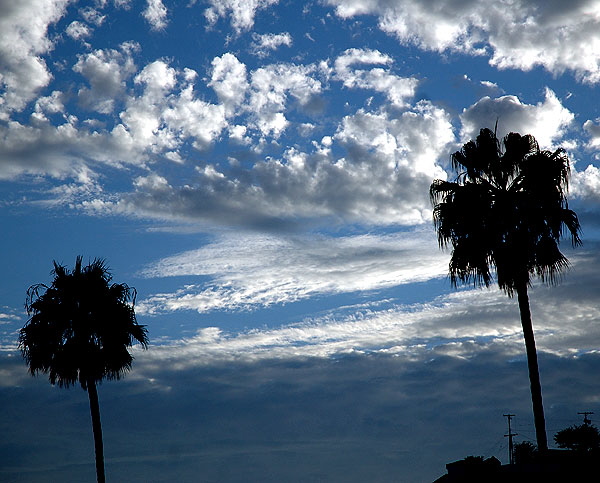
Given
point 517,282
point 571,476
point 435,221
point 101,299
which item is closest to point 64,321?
point 101,299

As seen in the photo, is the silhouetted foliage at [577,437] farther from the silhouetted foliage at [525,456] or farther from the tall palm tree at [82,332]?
the tall palm tree at [82,332]

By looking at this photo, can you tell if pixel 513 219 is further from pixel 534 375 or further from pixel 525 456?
pixel 525 456

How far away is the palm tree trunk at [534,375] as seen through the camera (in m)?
24.4

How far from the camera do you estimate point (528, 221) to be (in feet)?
86.2

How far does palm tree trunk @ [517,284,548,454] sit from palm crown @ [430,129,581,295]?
0.59 m

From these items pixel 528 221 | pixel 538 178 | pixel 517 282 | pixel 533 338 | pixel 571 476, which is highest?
pixel 538 178

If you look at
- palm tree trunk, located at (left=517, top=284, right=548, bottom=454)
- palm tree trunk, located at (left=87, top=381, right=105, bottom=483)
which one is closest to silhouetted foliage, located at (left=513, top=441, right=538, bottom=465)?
palm tree trunk, located at (left=517, top=284, right=548, bottom=454)

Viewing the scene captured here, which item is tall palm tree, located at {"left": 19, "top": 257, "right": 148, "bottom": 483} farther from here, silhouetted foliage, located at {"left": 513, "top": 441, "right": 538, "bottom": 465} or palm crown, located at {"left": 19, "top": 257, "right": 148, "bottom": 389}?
silhouetted foliage, located at {"left": 513, "top": 441, "right": 538, "bottom": 465}

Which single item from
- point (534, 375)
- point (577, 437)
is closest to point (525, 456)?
point (534, 375)

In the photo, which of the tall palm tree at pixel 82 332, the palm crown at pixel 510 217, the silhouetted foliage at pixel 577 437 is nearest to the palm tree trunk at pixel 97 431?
the tall palm tree at pixel 82 332

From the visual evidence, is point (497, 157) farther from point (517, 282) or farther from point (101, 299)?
point (101, 299)

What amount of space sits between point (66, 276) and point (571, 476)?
84.9ft

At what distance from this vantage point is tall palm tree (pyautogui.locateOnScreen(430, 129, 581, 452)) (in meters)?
25.9

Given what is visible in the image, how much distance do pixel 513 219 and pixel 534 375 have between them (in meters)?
5.88
